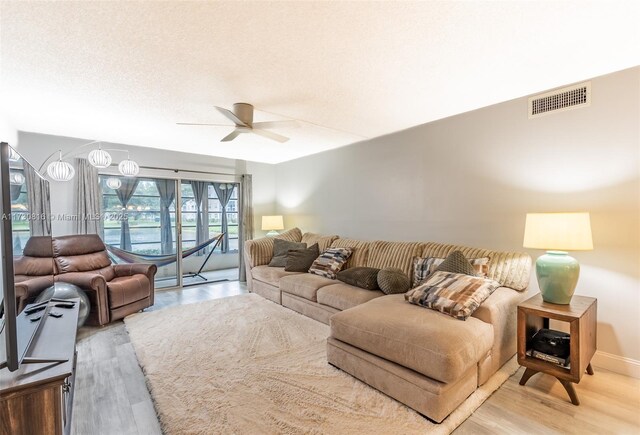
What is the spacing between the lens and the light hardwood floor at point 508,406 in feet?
5.41

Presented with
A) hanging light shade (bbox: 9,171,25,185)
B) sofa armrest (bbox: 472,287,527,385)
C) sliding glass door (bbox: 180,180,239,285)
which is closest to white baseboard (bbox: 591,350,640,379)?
sofa armrest (bbox: 472,287,527,385)

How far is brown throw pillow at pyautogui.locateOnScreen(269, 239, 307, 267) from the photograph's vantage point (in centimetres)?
426

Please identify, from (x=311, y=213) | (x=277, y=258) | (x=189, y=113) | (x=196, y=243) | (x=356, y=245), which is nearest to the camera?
(x=189, y=113)

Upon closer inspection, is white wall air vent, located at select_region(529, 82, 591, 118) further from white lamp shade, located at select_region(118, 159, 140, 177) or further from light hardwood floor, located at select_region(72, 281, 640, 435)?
white lamp shade, located at select_region(118, 159, 140, 177)

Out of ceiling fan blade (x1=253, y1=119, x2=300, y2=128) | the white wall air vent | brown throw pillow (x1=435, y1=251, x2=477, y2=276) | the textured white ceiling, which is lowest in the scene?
brown throw pillow (x1=435, y1=251, x2=477, y2=276)

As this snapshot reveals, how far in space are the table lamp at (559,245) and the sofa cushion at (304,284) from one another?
1981 mm

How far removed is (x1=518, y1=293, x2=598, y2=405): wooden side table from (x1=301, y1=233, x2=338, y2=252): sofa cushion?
2631mm

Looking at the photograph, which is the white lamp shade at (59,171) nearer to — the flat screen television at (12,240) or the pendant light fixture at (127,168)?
the pendant light fixture at (127,168)

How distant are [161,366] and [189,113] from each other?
2.44 meters

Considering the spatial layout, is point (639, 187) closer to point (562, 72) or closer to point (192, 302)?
point (562, 72)

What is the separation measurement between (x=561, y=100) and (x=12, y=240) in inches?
147

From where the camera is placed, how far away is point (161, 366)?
231cm

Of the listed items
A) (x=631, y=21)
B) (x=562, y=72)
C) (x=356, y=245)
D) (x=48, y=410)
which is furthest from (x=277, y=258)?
(x=631, y=21)

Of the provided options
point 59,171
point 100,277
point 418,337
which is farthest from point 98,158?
point 418,337
